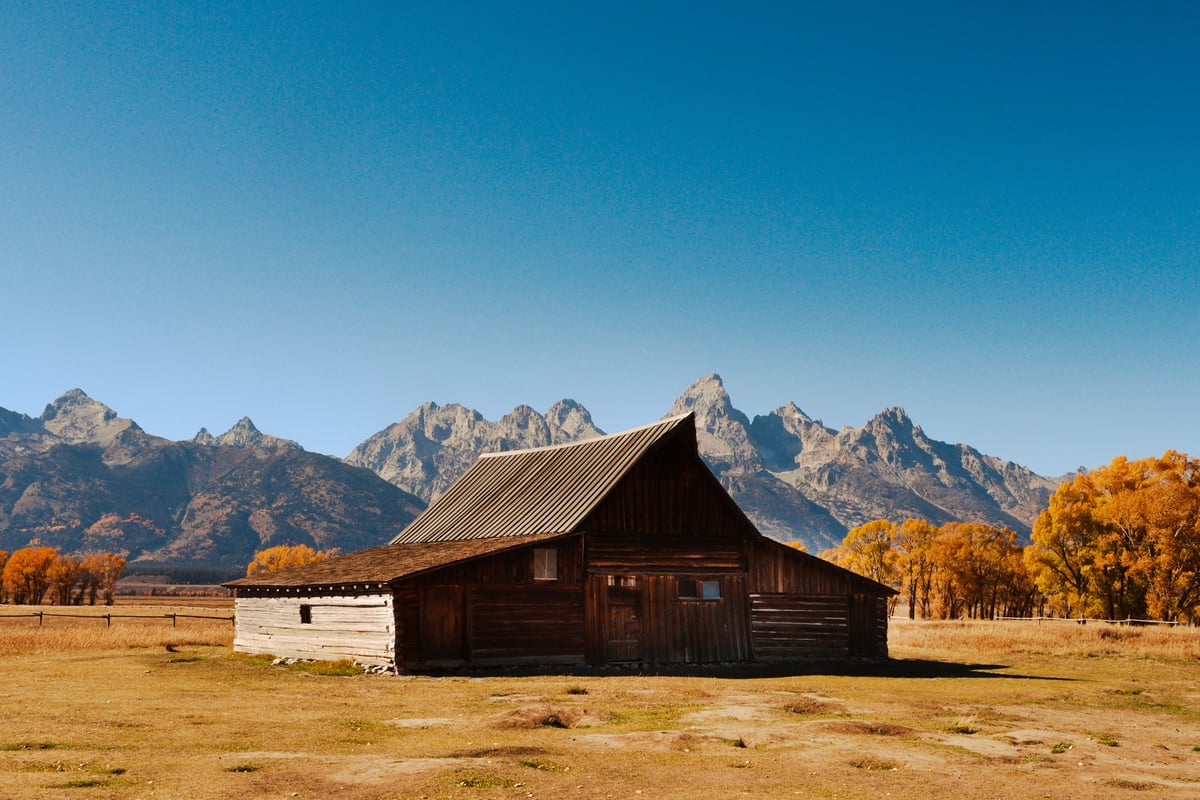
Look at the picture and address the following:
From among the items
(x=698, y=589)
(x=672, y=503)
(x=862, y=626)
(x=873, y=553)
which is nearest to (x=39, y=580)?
(x=873, y=553)

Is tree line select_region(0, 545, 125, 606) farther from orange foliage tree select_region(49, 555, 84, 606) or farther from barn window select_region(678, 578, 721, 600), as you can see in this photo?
barn window select_region(678, 578, 721, 600)

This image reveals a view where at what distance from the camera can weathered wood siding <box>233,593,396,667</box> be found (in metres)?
33.2

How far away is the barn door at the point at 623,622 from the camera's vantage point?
35781 mm

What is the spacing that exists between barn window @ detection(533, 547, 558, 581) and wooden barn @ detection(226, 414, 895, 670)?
5 cm

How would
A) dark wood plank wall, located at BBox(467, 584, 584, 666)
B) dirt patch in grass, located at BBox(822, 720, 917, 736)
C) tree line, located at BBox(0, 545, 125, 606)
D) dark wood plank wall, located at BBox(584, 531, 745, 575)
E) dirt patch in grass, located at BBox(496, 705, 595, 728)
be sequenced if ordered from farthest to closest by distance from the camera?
1. tree line, located at BBox(0, 545, 125, 606)
2. dark wood plank wall, located at BBox(584, 531, 745, 575)
3. dark wood plank wall, located at BBox(467, 584, 584, 666)
4. dirt patch in grass, located at BBox(496, 705, 595, 728)
5. dirt patch in grass, located at BBox(822, 720, 917, 736)

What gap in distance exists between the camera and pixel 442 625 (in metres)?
33.6

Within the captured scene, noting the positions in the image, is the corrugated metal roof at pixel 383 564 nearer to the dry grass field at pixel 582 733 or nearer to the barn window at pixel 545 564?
the barn window at pixel 545 564

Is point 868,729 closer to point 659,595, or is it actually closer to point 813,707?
point 813,707

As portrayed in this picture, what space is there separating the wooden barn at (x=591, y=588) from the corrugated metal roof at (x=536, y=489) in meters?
0.10

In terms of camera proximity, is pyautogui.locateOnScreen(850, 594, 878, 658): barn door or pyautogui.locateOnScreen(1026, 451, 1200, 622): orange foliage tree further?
pyautogui.locateOnScreen(1026, 451, 1200, 622): orange foliage tree

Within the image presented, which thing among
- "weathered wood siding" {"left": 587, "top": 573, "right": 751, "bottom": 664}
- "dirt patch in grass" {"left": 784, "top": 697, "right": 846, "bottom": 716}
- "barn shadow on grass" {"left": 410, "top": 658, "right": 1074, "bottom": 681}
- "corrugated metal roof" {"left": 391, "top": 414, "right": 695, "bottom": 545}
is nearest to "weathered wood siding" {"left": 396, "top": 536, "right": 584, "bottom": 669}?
"barn shadow on grass" {"left": 410, "top": 658, "right": 1074, "bottom": 681}

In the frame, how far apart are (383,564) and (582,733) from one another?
1910 cm

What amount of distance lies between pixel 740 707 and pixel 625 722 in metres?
3.80

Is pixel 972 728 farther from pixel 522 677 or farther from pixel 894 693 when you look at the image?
pixel 522 677
